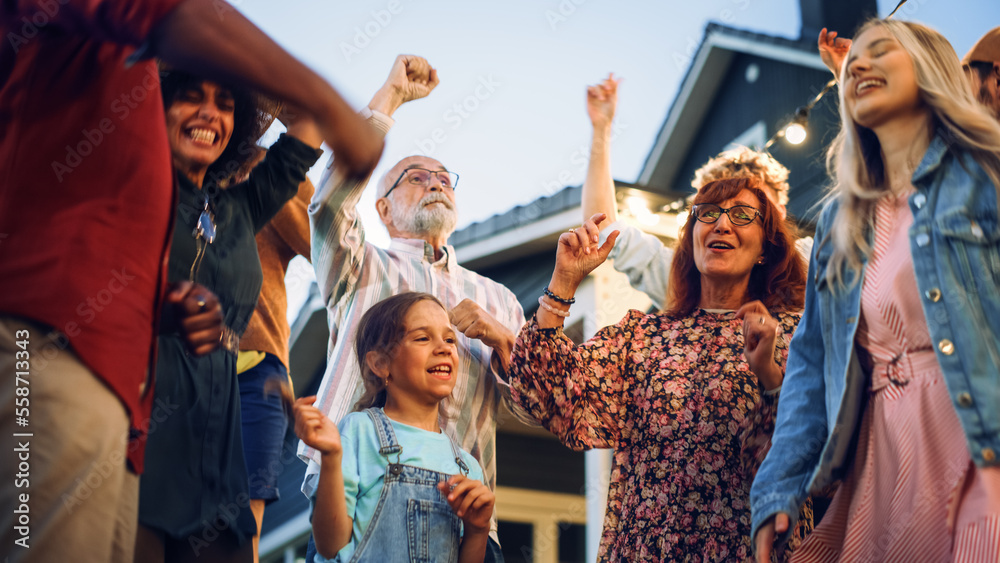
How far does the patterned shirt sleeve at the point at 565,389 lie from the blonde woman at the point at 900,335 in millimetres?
742

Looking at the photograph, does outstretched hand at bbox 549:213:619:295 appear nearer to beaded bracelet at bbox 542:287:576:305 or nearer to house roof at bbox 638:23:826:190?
beaded bracelet at bbox 542:287:576:305

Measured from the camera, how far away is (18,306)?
1.27m

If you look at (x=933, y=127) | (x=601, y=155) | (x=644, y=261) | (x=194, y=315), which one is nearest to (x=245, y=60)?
(x=194, y=315)

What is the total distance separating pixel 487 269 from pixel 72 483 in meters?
5.79

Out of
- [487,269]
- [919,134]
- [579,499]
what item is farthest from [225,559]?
[579,499]

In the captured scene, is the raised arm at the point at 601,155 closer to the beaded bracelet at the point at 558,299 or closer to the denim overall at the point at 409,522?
the beaded bracelet at the point at 558,299

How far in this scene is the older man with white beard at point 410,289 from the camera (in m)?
3.27

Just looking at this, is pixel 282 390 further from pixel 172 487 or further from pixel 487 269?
pixel 487 269

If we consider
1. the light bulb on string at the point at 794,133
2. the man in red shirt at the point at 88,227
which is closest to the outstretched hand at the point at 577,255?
the man in red shirt at the point at 88,227

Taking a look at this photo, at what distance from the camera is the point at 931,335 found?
193 centimetres

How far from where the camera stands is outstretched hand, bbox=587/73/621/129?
389 centimetres

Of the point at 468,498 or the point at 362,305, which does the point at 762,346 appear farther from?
the point at 362,305

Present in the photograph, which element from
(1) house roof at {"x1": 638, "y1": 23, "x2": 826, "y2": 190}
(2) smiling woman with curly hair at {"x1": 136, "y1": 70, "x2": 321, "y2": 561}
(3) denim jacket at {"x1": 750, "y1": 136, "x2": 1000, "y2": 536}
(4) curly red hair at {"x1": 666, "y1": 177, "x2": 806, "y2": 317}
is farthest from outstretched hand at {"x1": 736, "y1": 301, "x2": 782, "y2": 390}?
(1) house roof at {"x1": 638, "y1": 23, "x2": 826, "y2": 190}

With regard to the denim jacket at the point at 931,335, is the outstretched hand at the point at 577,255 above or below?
above
